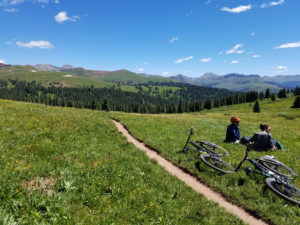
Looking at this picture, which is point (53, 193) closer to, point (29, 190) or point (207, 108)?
point (29, 190)

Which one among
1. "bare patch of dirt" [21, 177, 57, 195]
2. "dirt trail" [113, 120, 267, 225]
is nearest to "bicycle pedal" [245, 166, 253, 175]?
"dirt trail" [113, 120, 267, 225]

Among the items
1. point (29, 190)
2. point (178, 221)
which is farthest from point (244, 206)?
point (29, 190)

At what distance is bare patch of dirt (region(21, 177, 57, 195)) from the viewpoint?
5.54 metres

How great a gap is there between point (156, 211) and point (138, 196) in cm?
93

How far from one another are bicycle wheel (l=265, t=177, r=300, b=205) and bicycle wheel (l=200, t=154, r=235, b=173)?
2.00 m

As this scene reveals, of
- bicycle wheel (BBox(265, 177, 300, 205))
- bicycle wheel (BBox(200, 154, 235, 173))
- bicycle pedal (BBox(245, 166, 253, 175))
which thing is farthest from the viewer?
bicycle wheel (BBox(200, 154, 235, 173))

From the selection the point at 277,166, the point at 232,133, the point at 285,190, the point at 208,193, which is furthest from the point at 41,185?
the point at 232,133

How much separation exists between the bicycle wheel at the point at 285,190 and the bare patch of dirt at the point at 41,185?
32.6 feet

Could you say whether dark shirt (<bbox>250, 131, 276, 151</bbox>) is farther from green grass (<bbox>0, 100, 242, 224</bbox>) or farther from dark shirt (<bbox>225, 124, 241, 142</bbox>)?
green grass (<bbox>0, 100, 242, 224</bbox>)

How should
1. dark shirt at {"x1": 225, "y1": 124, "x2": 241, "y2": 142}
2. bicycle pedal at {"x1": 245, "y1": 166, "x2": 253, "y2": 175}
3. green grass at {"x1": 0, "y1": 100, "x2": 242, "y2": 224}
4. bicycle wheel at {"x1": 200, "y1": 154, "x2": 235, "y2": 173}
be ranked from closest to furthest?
green grass at {"x1": 0, "y1": 100, "x2": 242, "y2": 224} → bicycle pedal at {"x1": 245, "y1": 166, "x2": 253, "y2": 175} → bicycle wheel at {"x1": 200, "y1": 154, "x2": 235, "y2": 173} → dark shirt at {"x1": 225, "y1": 124, "x2": 241, "y2": 142}

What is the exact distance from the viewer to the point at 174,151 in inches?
523

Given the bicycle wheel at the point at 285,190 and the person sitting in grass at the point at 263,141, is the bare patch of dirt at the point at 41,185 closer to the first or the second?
the bicycle wheel at the point at 285,190

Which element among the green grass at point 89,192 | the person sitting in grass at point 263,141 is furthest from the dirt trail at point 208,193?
the person sitting in grass at point 263,141

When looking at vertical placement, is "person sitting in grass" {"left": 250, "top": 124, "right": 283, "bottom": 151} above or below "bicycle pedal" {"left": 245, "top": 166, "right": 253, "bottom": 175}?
above
